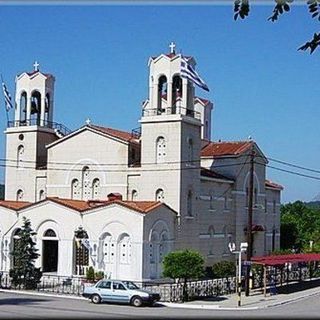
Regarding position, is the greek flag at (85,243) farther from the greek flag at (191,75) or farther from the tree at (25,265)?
the greek flag at (191,75)

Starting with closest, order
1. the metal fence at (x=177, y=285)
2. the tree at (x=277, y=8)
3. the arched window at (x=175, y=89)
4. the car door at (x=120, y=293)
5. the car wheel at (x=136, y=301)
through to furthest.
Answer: the tree at (x=277, y=8) < the car wheel at (x=136, y=301) < the car door at (x=120, y=293) < the metal fence at (x=177, y=285) < the arched window at (x=175, y=89)

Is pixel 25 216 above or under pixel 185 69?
under

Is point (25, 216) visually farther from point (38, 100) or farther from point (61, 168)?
point (38, 100)

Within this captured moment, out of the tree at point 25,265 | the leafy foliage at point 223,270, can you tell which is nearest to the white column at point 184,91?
the leafy foliage at point 223,270

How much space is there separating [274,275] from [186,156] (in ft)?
29.9

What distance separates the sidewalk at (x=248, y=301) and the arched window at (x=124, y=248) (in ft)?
21.7

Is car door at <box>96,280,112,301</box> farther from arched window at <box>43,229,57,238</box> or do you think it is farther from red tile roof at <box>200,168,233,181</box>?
red tile roof at <box>200,168,233,181</box>

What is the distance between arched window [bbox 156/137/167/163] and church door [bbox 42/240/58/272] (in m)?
8.10

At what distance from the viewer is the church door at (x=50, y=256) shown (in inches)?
1759

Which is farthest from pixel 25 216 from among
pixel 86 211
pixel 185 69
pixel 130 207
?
pixel 185 69

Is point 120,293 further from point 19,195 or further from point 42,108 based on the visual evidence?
point 42,108

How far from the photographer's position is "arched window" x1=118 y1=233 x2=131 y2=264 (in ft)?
135

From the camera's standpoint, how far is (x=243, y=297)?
36.6 metres

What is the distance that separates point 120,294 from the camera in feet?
107
